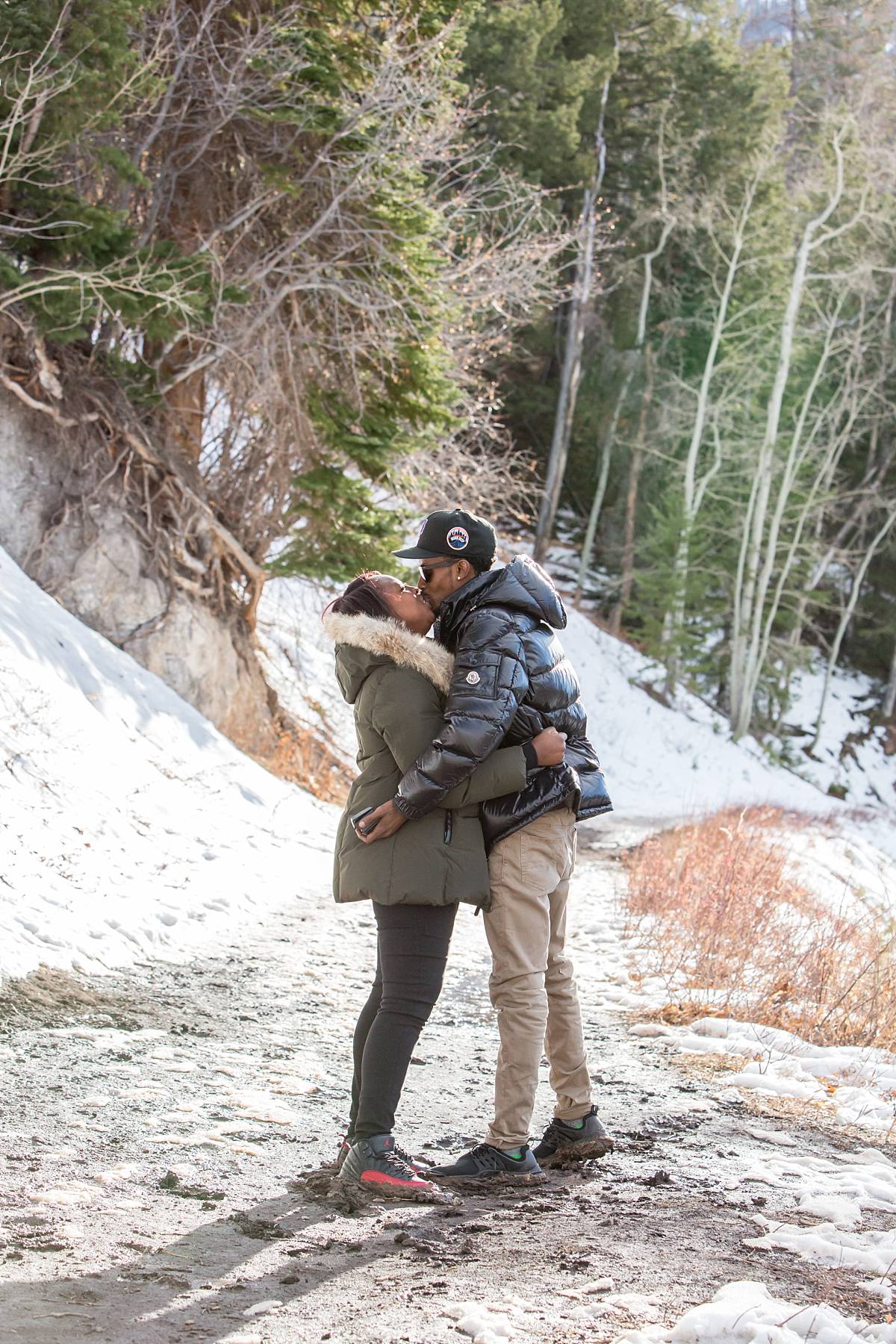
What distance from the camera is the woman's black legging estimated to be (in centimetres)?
346

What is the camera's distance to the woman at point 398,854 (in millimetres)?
3445

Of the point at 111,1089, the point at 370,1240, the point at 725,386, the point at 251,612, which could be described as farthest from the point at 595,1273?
the point at 725,386

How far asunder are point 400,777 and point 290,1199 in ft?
3.97

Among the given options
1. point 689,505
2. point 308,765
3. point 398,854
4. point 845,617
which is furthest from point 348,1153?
point 845,617

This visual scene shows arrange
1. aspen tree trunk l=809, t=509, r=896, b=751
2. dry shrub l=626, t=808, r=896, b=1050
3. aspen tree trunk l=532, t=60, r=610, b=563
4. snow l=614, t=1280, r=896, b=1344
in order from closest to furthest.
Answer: snow l=614, t=1280, r=896, b=1344, dry shrub l=626, t=808, r=896, b=1050, aspen tree trunk l=532, t=60, r=610, b=563, aspen tree trunk l=809, t=509, r=896, b=751

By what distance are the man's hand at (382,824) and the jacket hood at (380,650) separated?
1.32 ft

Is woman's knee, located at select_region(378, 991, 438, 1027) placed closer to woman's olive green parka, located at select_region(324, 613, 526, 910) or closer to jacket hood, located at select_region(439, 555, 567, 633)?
woman's olive green parka, located at select_region(324, 613, 526, 910)

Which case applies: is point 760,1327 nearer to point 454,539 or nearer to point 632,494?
point 454,539

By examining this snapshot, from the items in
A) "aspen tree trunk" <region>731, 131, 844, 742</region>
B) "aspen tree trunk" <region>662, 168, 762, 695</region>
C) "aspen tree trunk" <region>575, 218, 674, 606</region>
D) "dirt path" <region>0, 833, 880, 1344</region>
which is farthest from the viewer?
"aspen tree trunk" <region>575, 218, 674, 606</region>

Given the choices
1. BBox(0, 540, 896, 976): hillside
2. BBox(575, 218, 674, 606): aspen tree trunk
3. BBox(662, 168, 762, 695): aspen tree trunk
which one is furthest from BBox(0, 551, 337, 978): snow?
BBox(575, 218, 674, 606): aspen tree trunk

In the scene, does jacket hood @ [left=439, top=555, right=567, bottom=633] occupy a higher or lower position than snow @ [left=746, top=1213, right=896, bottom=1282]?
higher

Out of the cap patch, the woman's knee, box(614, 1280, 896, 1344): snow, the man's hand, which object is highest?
the cap patch

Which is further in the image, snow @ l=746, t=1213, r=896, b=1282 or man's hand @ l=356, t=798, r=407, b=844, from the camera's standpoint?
man's hand @ l=356, t=798, r=407, b=844

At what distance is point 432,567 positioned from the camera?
3770mm
